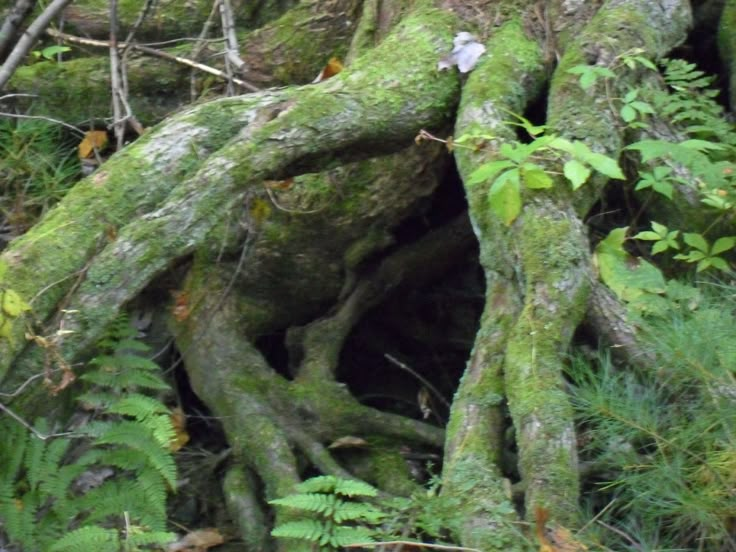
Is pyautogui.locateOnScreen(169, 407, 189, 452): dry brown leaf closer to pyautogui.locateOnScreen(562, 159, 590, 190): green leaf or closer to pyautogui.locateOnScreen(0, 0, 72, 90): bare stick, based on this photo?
pyautogui.locateOnScreen(0, 0, 72, 90): bare stick

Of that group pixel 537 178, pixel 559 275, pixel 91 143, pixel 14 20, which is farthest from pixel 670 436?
pixel 91 143

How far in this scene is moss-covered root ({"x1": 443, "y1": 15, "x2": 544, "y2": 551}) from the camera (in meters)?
3.12

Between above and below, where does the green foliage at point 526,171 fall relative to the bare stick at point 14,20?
below

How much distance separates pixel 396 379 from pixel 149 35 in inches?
87.5

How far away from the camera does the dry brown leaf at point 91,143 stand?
530 cm

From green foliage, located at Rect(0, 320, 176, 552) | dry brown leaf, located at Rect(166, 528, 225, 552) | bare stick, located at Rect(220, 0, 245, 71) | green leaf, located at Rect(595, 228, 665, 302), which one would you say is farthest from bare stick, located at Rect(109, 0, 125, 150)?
green leaf, located at Rect(595, 228, 665, 302)

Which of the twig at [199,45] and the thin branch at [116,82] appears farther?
the twig at [199,45]

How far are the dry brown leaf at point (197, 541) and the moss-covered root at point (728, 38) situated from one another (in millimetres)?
2675

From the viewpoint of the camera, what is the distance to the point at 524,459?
3.13 m

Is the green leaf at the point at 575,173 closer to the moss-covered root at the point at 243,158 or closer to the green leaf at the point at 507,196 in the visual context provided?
the green leaf at the point at 507,196

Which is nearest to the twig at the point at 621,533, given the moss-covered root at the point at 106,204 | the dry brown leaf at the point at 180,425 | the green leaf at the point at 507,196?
the green leaf at the point at 507,196

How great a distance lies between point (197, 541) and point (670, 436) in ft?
5.64

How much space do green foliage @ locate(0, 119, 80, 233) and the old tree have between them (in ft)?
3.02

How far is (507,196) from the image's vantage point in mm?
3334
